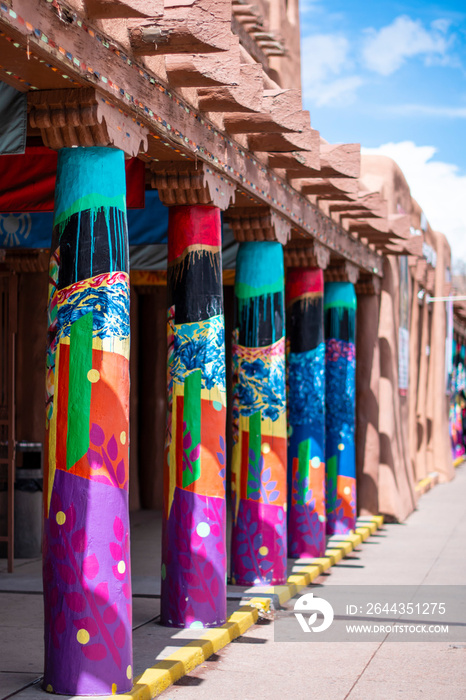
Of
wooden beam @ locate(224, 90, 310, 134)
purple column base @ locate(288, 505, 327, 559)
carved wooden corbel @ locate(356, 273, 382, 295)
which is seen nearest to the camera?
wooden beam @ locate(224, 90, 310, 134)

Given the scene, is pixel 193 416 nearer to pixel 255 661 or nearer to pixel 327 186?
pixel 255 661

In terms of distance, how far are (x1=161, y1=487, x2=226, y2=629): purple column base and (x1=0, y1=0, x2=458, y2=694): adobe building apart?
14 mm

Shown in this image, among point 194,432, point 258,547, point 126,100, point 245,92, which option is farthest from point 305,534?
point 126,100

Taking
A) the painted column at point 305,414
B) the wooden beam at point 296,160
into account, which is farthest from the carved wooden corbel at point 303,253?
the wooden beam at point 296,160

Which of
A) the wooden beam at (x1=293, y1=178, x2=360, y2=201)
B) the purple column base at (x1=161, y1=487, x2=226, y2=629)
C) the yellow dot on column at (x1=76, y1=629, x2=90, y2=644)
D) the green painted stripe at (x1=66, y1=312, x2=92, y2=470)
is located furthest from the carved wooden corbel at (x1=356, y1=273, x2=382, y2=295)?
the yellow dot on column at (x1=76, y1=629, x2=90, y2=644)

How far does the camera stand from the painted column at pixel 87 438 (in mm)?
5613

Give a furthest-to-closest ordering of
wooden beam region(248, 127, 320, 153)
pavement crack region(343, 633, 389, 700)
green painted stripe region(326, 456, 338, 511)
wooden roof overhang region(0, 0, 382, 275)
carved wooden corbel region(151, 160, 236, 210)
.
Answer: green painted stripe region(326, 456, 338, 511), wooden beam region(248, 127, 320, 153), carved wooden corbel region(151, 160, 236, 210), pavement crack region(343, 633, 389, 700), wooden roof overhang region(0, 0, 382, 275)

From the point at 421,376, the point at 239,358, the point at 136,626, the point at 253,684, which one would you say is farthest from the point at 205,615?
the point at 421,376

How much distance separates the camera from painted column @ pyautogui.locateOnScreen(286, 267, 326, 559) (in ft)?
36.8

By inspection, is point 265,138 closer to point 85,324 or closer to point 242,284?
point 242,284

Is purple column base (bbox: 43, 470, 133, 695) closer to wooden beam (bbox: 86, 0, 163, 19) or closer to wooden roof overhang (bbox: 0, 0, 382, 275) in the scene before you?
wooden roof overhang (bbox: 0, 0, 382, 275)

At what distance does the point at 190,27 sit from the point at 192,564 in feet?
12.8

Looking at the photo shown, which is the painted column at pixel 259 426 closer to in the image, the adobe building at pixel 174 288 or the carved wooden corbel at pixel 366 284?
the adobe building at pixel 174 288

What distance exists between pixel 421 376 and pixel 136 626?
15.6 m
